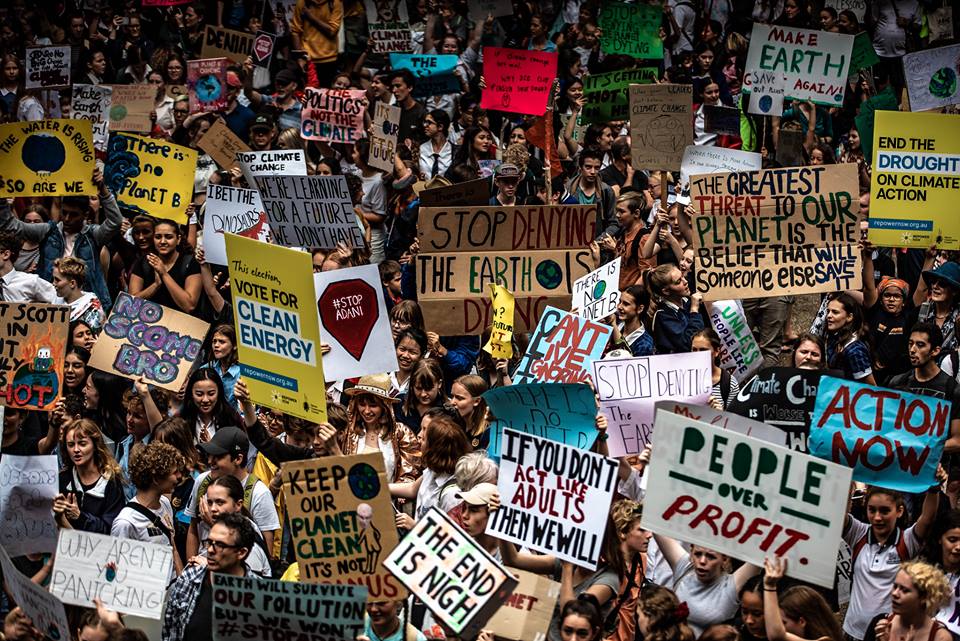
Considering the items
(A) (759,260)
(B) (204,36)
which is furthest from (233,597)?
(B) (204,36)

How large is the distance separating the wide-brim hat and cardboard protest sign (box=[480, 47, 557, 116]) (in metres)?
7.20

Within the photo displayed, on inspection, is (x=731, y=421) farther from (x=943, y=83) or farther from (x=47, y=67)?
(x=47, y=67)

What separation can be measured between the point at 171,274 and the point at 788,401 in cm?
566

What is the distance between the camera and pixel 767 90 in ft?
53.6

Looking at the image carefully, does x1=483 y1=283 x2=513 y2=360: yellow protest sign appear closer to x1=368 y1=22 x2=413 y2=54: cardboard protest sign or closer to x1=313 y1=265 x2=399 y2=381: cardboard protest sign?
x1=313 y1=265 x2=399 y2=381: cardboard protest sign

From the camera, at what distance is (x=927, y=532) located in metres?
8.48

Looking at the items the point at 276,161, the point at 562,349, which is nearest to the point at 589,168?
the point at 276,161

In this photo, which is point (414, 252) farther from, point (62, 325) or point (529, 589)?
point (529, 589)

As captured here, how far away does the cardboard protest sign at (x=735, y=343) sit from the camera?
1105 cm

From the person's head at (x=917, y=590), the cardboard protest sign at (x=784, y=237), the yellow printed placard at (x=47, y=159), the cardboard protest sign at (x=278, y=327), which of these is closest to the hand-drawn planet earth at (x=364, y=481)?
the cardboard protest sign at (x=278, y=327)

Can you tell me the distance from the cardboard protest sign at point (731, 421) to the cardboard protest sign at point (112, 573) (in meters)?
2.78

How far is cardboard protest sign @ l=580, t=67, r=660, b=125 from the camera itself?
16.5 metres

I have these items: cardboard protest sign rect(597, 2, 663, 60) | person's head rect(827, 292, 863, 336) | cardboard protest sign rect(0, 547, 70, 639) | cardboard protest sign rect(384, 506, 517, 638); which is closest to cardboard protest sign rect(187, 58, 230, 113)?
cardboard protest sign rect(597, 2, 663, 60)

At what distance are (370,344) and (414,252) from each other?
9.54ft
